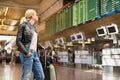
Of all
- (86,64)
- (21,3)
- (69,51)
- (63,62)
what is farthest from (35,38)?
(63,62)

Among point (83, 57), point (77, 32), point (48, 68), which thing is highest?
point (77, 32)

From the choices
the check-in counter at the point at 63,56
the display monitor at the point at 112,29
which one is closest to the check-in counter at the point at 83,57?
the check-in counter at the point at 63,56

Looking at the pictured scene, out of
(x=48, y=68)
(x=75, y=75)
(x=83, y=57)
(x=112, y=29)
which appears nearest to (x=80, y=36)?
(x=75, y=75)

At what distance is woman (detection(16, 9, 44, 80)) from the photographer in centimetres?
402

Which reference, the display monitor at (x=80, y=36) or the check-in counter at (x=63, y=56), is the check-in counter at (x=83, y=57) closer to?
the check-in counter at (x=63, y=56)

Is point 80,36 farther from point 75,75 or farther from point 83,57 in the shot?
point 83,57

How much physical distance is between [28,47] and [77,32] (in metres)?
6.02

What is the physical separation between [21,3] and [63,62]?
6849 mm

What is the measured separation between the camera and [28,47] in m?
4.09

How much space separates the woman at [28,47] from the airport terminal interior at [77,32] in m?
0.26

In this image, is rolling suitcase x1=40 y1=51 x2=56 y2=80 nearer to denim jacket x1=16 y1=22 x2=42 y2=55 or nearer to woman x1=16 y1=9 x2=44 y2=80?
woman x1=16 y1=9 x2=44 y2=80

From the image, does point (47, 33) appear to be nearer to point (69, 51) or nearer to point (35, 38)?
point (69, 51)

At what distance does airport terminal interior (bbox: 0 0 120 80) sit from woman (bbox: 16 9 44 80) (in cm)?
26

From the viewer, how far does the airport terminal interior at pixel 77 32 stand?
7431 millimetres
